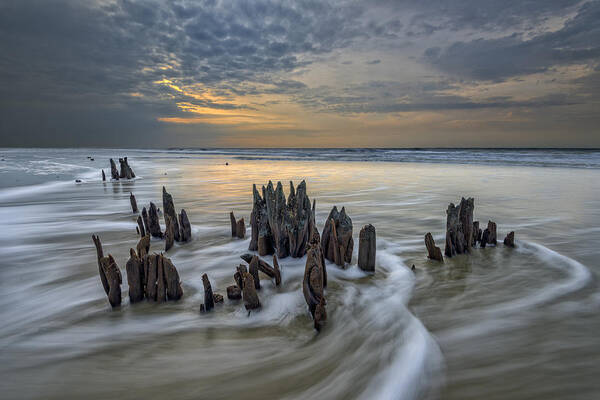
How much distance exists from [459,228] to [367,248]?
151 cm

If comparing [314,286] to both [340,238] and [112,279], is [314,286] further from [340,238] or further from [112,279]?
[112,279]

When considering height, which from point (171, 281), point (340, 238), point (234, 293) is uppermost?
point (340, 238)

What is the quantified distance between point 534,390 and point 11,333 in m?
3.93

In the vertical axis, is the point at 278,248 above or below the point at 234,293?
above

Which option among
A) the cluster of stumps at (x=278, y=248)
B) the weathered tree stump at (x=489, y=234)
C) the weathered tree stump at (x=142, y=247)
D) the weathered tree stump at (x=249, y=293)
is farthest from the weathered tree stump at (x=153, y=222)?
the weathered tree stump at (x=489, y=234)

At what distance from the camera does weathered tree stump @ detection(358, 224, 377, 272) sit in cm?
339

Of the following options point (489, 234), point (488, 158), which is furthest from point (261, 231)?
point (488, 158)

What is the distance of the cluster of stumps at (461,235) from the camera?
12.7 feet

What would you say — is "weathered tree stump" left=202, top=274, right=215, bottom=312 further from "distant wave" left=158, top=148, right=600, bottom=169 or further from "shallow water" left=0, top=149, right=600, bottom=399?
"distant wave" left=158, top=148, right=600, bottom=169

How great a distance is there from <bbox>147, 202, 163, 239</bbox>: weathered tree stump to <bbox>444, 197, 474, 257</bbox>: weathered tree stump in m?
4.38

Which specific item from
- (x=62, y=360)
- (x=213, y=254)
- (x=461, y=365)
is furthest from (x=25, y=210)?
(x=461, y=365)

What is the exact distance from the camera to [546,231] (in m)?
5.09

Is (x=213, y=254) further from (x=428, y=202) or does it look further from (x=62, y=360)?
(x=428, y=202)

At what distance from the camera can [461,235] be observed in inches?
159
